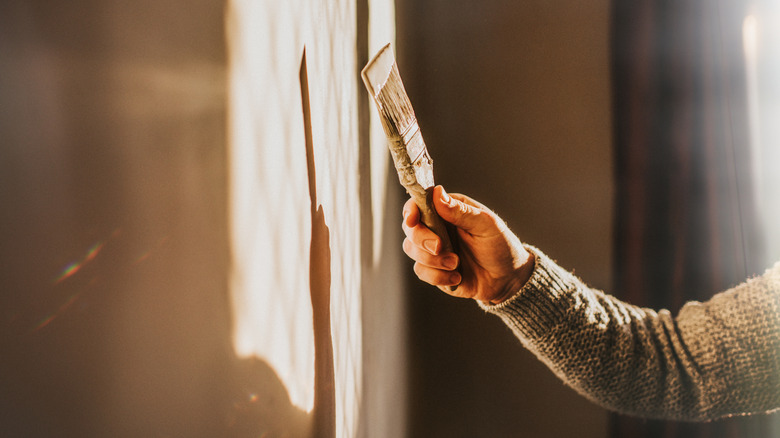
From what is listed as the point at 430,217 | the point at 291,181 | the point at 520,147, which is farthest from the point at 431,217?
the point at 520,147

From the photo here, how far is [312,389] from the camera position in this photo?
61cm

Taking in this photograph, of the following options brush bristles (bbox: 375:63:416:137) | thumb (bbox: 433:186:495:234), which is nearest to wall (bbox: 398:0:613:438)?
thumb (bbox: 433:186:495:234)

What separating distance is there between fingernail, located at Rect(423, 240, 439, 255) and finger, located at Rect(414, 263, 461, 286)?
0.08 m

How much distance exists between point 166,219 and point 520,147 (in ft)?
4.64

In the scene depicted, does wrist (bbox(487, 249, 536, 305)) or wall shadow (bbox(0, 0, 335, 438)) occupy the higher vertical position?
wall shadow (bbox(0, 0, 335, 438))

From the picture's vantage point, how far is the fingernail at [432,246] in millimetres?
685

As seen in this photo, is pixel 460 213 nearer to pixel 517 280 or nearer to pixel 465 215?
pixel 465 215

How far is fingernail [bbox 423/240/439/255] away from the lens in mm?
685

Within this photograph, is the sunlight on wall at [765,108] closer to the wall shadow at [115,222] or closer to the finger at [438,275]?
the finger at [438,275]

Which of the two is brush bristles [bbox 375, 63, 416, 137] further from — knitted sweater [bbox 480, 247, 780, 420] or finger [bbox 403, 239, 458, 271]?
knitted sweater [bbox 480, 247, 780, 420]

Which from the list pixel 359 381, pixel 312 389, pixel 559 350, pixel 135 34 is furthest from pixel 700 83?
pixel 135 34

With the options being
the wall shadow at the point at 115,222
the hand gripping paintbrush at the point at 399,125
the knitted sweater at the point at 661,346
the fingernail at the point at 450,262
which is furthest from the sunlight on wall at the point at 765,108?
the wall shadow at the point at 115,222

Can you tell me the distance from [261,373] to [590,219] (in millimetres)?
1398

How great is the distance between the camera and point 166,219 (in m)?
0.32
